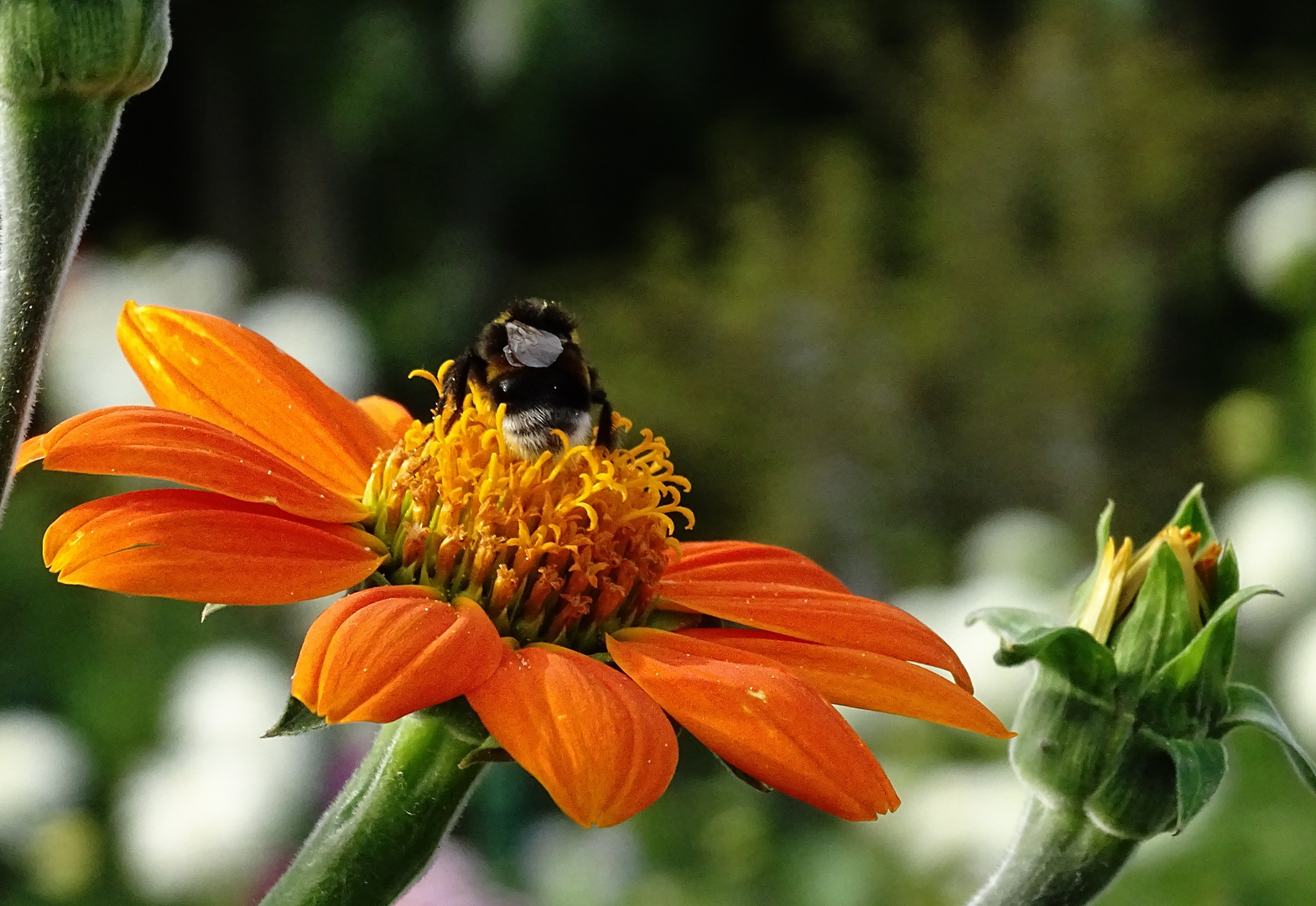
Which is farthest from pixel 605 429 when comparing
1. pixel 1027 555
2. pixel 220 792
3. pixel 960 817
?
pixel 1027 555

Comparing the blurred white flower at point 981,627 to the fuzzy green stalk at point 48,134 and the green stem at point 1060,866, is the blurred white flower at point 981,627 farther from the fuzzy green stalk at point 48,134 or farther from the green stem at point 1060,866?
the fuzzy green stalk at point 48,134

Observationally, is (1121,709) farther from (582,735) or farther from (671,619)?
(582,735)

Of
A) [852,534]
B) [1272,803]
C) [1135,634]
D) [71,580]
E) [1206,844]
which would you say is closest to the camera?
[71,580]

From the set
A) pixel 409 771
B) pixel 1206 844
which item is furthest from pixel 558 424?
pixel 1206 844

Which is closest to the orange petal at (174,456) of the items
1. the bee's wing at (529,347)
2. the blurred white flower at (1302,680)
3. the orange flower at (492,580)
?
the orange flower at (492,580)

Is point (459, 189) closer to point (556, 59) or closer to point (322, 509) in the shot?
point (556, 59)

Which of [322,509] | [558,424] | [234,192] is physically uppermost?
[234,192]

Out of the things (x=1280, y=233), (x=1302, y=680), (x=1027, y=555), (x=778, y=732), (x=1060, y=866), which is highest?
(x=1280, y=233)
